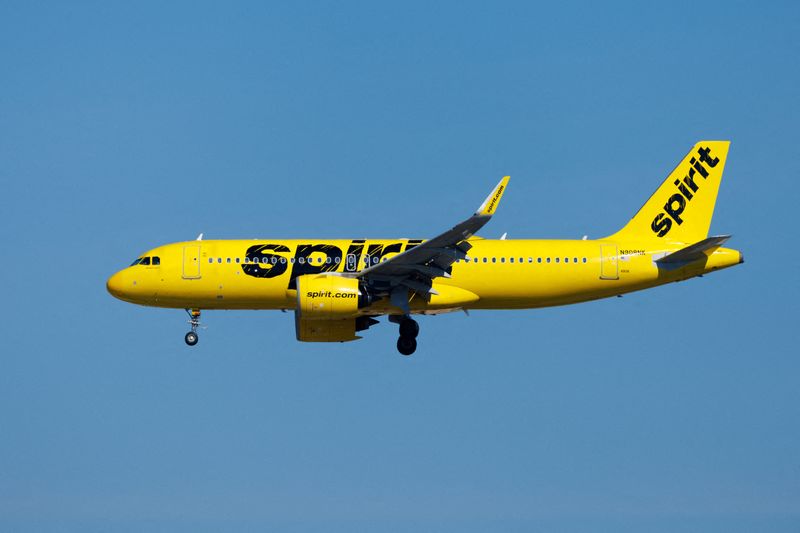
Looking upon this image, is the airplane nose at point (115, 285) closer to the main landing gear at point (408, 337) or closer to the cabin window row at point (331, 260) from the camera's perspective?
the cabin window row at point (331, 260)

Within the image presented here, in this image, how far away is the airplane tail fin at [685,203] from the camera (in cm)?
5616

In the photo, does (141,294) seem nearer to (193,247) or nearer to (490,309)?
(193,247)

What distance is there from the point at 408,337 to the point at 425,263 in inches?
148

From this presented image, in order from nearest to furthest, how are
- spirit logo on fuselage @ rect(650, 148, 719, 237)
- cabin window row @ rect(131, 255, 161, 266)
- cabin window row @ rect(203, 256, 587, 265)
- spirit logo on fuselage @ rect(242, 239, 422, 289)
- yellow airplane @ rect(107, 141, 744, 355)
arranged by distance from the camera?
1. yellow airplane @ rect(107, 141, 744, 355)
2. spirit logo on fuselage @ rect(242, 239, 422, 289)
3. cabin window row @ rect(203, 256, 587, 265)
4. cabin window row @ rect(131, 255, 161, 266)
5. spirit logo on fuselage @ rect(650, 148, 719, 237)

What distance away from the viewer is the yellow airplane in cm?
5312

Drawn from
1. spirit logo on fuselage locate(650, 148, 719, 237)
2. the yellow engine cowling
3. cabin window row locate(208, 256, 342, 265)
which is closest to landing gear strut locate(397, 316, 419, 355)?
the yellow engine cowling

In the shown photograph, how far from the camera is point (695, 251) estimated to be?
5341 centimetres

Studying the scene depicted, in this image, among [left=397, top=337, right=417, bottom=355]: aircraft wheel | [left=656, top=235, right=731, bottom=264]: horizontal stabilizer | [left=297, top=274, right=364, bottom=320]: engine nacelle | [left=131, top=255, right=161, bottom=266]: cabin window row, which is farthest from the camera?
[left=131, top=255, right=161, bottom=266]: cabin window row

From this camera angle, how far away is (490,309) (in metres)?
55.3

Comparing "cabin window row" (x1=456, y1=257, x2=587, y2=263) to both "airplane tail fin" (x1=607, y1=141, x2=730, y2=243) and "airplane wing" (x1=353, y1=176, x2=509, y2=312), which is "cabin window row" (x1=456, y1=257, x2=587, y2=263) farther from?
"airplane tail fin" (x1=607, y1=141, x2=730, y2=243)

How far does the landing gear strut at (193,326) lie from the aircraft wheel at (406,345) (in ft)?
27.4

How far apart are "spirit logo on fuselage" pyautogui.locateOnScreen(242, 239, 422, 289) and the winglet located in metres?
6.12

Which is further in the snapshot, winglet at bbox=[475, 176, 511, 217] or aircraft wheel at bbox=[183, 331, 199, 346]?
aircraft wheel at bbox=[183, 331, 199, 346]

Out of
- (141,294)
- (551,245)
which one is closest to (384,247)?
(551,245)
